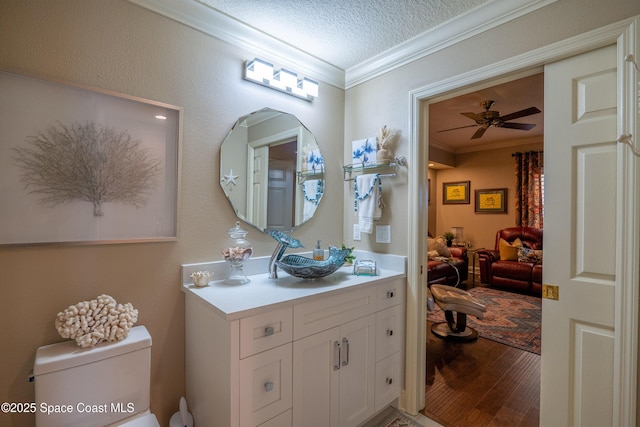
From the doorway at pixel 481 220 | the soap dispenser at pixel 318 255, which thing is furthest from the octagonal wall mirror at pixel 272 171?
the doorway at pixel 481 220

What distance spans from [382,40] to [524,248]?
15.3 ft

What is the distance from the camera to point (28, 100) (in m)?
1.24

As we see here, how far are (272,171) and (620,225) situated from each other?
1871 millimetres

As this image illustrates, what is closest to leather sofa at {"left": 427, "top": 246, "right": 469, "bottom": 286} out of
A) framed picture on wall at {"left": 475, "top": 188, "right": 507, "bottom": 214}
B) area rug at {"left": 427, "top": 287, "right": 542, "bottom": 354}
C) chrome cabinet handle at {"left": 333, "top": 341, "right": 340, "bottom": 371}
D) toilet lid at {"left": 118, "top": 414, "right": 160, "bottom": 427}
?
area rug at {"left": 427, "top": 287, "right": 542, "bottom": 354}

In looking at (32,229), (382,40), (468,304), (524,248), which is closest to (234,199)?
(32,229)

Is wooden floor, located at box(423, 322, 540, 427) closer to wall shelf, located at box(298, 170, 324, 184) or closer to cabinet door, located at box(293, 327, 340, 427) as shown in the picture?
cabinet door, located at box(293, 327, 340, 427)

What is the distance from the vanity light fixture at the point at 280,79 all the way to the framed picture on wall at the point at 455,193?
5223 mm

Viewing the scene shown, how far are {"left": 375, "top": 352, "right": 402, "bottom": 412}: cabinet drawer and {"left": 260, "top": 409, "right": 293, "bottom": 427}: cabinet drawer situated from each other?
0.66 meters

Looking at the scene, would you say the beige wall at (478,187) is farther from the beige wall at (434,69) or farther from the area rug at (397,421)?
the area rug at (397,421)

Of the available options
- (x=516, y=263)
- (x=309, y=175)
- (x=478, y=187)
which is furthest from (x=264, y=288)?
(x=478, y=187)

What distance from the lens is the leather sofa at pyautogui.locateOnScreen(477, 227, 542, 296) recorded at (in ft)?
14.9

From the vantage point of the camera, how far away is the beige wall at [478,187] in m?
5.68

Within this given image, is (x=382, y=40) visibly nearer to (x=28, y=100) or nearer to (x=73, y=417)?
(x=28, y=100)

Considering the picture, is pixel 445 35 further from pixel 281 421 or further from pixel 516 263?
pixel 516 263
